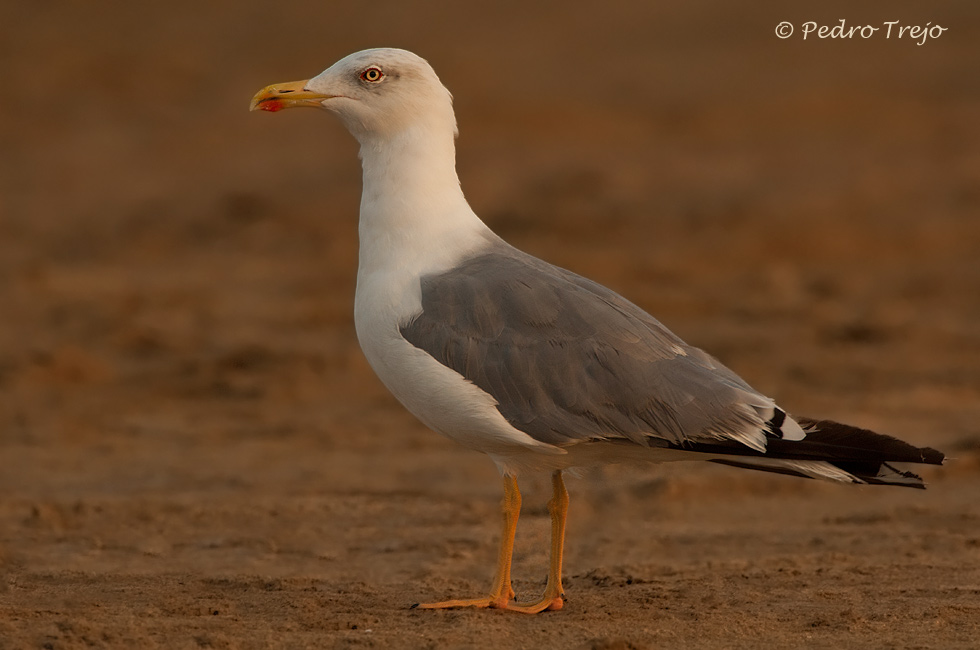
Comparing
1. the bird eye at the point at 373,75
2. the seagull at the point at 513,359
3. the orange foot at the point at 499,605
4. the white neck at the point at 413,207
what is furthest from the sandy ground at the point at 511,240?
the bird eye at the point at 373,75

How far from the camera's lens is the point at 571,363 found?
551 cm

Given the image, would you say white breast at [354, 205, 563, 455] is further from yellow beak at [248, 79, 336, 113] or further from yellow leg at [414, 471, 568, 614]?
yellow beak at [248, 79, 336, 113]

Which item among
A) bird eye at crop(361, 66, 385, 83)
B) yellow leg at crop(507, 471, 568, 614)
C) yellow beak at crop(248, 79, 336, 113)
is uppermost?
bird eye at crop(361, 66, 385, 83)

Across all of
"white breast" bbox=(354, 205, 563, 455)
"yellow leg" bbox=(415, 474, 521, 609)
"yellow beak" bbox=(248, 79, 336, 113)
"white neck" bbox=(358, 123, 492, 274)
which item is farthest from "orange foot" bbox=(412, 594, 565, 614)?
"yellow beak" bbox=(248, 79, 336, 113)

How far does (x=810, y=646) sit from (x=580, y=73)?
708 inches

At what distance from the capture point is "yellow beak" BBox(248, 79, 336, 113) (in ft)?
20.0

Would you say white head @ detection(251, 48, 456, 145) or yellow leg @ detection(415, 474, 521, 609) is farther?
white head @ detection(251, 48, 456, 145)

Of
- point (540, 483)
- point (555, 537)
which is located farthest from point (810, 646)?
point (540, 483)

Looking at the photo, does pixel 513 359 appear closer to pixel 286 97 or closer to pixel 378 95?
pixel 378 95

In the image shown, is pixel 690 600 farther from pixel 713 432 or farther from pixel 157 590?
pixel 157 590

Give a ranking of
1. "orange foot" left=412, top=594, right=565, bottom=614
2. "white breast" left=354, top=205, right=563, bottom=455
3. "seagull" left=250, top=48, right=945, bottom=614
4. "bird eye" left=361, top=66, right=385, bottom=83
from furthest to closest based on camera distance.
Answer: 1. "bird eye" left=361, top=66, right=385, bottom=83
2. "orange foot" left=412, top=594, right=565, bottom=614
3. "white breast" left=354, top=205, right=563, bottom=455
4. "seagull" left=250, top=48, right=945, bottom=614

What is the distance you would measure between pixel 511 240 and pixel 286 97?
8.89 m

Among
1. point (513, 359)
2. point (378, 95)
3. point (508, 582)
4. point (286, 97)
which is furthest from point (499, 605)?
point (286, 97)

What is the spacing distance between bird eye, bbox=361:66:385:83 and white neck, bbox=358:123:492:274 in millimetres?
266
